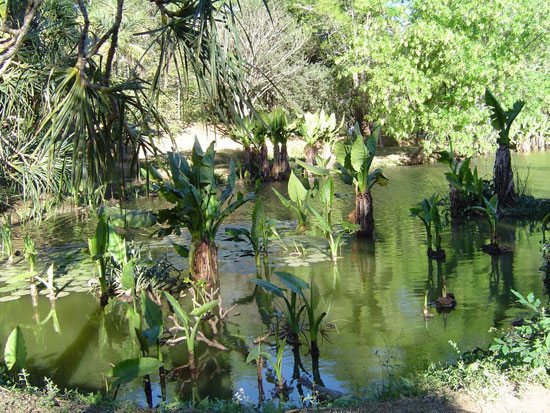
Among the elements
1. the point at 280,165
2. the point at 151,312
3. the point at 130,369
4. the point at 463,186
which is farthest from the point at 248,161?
the point at 130,369

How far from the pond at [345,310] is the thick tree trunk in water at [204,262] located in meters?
0.40

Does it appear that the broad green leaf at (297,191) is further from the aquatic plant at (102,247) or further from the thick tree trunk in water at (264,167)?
the thick tree trunk in water at (264,167)

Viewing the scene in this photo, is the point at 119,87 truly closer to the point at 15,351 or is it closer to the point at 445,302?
the point at 15,351

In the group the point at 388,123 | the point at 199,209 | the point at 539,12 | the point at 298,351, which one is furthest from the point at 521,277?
the point at 388,123

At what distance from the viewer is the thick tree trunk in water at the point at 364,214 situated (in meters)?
9.80

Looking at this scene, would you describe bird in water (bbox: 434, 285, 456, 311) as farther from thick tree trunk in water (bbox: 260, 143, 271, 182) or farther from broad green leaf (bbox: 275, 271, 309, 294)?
thick tree trunk in water (bbox: 260, 143, 271, 182)

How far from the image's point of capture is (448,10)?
1609 centimetres

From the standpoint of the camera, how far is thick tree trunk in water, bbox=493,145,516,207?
35.4ft

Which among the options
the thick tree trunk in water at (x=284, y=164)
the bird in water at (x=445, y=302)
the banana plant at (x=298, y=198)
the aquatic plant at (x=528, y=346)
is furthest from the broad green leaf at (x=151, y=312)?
the thick tree trunk in water at (x=284, y=164)

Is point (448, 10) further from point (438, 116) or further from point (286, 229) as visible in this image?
point (286, 229)

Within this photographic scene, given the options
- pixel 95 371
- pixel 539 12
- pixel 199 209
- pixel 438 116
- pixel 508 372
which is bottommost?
pixel 95 371

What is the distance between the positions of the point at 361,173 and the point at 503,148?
2818mm

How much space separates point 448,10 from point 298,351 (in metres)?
13.1

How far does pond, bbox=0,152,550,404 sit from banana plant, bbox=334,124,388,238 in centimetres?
40
